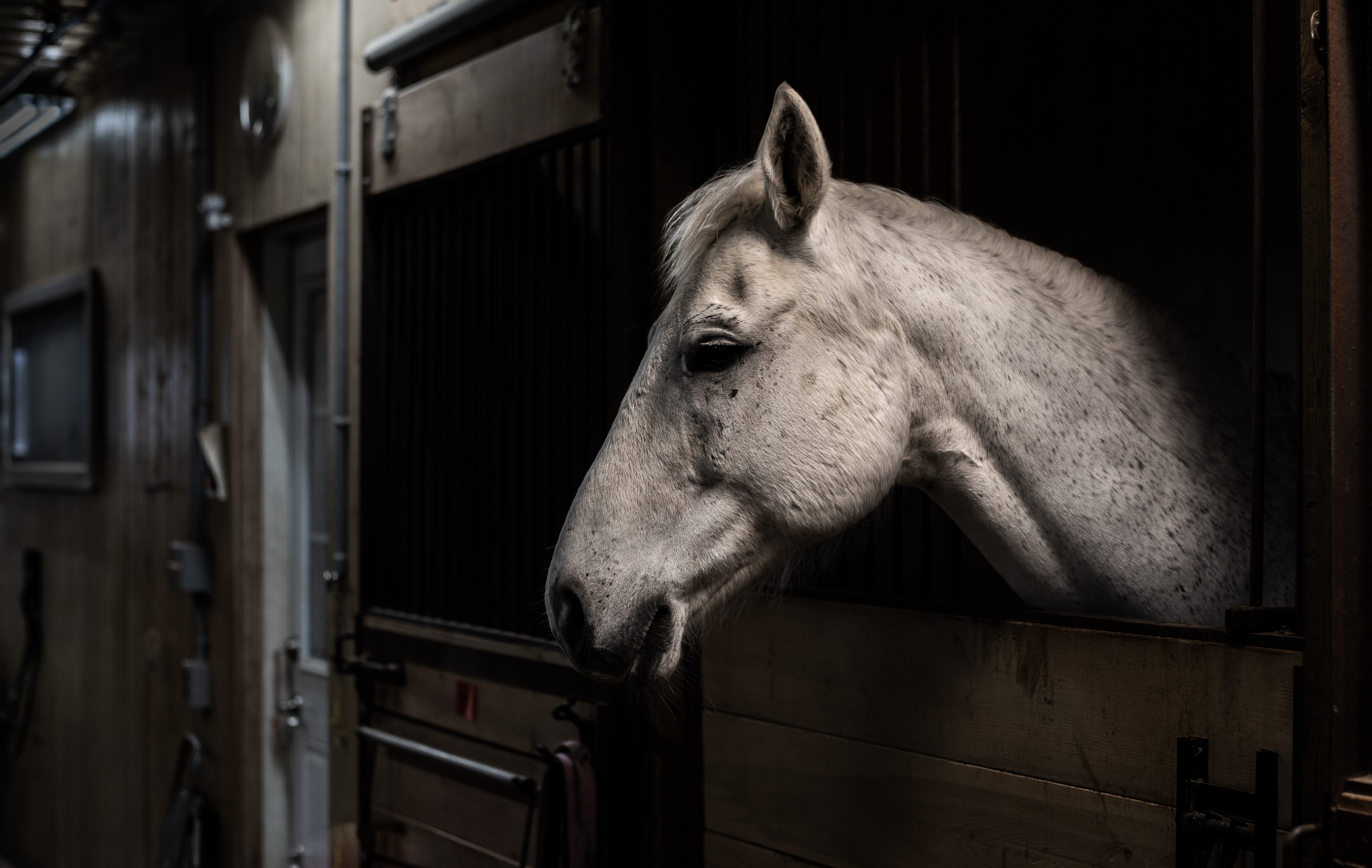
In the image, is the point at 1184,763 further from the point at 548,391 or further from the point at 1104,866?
the point at 548,391

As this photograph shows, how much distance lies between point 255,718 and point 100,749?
1.45m

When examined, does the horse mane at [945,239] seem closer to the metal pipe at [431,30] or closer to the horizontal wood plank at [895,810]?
the horizontal wood plank at [895,810]

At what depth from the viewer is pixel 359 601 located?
8.11 ft

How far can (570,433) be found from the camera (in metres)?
1.92

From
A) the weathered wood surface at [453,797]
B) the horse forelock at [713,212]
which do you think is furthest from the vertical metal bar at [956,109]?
the weathered wood surface at [453,797]

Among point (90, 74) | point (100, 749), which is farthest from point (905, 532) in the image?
point (90, 74)

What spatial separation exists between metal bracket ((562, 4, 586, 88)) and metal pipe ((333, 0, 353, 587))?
3.16 ft

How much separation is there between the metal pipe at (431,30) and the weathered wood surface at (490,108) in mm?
74

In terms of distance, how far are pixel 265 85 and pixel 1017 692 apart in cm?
283

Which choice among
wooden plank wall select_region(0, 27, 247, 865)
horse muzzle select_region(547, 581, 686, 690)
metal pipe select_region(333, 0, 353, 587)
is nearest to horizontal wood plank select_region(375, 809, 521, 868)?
metal pipe select_region(333, 0, 353, 587)

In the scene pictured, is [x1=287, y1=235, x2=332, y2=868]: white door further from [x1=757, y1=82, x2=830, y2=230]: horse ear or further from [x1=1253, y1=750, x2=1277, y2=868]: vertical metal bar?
[x1=1253, y1=750, x2=1277, y2=868]: vertical metal bar

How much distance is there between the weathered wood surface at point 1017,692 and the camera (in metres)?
0.96

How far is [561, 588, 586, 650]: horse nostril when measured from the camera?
111 centimetres

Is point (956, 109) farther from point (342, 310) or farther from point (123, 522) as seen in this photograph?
point (123, 522)
